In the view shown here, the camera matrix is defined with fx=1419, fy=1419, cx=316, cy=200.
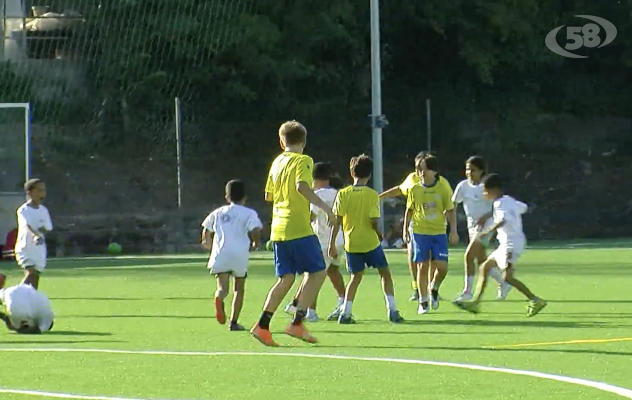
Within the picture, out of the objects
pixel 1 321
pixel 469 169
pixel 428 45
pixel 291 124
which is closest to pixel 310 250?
pixel 291 124

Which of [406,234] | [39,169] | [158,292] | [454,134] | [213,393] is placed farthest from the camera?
[454,134]

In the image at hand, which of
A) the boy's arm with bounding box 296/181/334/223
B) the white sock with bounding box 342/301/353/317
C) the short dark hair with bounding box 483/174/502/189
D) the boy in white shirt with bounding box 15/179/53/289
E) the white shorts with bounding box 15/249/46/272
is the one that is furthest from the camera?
the white shorts with bounding box 15/249/46/272

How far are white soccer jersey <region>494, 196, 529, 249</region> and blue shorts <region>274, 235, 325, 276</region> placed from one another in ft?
12.1

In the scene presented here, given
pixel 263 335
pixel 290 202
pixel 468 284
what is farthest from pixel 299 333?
pixel 468 284

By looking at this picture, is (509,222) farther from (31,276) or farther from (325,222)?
(31,276)

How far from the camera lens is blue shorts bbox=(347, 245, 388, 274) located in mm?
14359

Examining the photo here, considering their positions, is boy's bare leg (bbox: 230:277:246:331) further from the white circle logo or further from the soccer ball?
the white circle logo

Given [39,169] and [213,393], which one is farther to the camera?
[39,169]

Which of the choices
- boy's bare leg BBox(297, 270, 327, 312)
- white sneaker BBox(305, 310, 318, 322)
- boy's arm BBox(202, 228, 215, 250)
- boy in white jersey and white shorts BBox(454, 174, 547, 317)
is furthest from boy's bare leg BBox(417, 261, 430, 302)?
boy's bare leg BBox(297, 270, 327, 312)

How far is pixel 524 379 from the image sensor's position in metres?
9.20

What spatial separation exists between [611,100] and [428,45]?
6.04 m

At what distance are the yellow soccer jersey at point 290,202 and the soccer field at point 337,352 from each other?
3.15 ft

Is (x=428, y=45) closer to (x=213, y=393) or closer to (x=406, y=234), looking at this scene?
(x=406, y=234)

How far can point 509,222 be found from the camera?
15.0 m
